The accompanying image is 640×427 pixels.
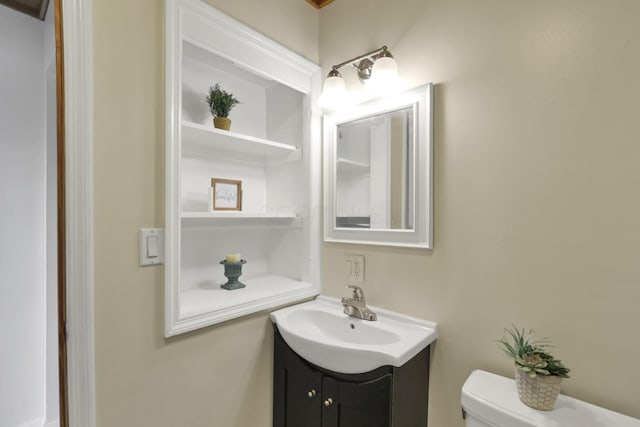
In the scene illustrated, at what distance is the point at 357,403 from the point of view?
1.06 meters

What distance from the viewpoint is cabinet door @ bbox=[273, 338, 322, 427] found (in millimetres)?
1185

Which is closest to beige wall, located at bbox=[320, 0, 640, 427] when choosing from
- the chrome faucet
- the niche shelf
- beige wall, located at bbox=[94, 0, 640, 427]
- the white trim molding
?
beige wall, located at bbox=[94, 0, 640, 427]

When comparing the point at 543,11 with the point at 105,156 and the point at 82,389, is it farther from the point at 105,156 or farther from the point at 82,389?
the point at 82,389

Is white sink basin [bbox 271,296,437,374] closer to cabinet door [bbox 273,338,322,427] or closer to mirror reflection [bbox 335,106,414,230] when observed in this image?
cabinet door [bbox 273,338,322,427]

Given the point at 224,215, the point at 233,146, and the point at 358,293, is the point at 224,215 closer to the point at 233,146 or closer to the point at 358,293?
the point at 233,146

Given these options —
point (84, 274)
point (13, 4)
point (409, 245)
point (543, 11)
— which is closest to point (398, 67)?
point (543, 11)

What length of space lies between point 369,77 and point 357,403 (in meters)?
1.37

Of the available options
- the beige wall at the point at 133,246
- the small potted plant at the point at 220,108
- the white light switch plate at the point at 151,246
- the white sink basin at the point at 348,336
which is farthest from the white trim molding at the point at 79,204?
the white sink basin at the point at 348,336

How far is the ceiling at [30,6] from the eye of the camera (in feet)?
5.12

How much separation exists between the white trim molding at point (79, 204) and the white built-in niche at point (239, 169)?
0.73 ft

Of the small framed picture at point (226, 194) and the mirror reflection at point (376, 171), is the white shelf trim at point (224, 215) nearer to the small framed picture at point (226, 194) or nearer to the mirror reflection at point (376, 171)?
the small framed picture at point (226, 194)

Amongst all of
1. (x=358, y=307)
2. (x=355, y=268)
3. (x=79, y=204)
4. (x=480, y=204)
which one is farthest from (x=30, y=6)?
(x=480, y=204)

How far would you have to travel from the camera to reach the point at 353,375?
108 cm

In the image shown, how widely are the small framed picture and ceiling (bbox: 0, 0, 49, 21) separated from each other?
4.43 ft
